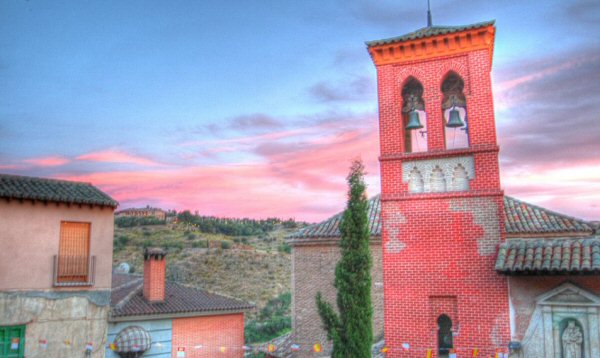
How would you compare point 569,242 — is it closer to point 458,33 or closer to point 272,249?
point 458,33

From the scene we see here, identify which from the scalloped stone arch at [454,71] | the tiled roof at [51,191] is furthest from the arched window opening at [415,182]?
the tiled roof at [51,191]

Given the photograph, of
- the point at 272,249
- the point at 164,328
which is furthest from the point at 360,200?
the point at 272,249

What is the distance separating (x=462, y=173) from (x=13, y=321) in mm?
12937

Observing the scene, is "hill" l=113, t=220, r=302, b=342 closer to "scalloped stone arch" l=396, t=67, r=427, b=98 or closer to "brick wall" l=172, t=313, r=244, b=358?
"brick wall" l=172, t=313, r=244, b=358

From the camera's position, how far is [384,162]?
38.2 feet

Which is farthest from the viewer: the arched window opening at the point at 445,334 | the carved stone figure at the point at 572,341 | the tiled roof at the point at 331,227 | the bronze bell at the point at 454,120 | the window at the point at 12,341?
the tiled roof at the point at 331,227

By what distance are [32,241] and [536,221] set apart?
17.0 meters

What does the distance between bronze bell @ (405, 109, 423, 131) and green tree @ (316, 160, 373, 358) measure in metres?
1.76

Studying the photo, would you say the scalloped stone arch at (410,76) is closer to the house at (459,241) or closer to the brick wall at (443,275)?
the house at (459,241)

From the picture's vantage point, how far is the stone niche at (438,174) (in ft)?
36.1

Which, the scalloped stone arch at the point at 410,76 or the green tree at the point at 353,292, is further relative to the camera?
the scalloped stone arch at the point at 410,76

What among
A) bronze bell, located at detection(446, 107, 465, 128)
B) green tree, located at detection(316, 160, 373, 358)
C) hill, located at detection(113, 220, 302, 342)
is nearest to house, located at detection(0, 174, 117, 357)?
green tree, located at detection(316, 160, 373, 358)

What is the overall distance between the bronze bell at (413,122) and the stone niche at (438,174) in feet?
2.70

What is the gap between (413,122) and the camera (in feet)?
38.5
